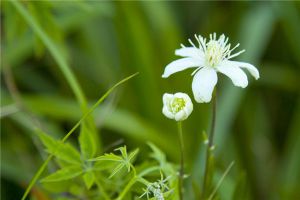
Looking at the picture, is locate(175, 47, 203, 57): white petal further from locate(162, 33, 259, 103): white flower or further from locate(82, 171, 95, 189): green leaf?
locate(82, 171, 95, 189): green leaf

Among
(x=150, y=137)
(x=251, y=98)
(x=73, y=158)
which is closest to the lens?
(x=73, y=158)

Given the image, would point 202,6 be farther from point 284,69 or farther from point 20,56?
point 20,56

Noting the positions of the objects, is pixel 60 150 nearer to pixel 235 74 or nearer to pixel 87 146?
pixel 87 146

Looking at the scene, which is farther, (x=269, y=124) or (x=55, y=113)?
(x=269, y=124)

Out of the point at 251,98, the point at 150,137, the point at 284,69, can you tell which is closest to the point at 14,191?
the point at 150,137

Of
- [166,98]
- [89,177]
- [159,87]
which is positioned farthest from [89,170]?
[159,87]

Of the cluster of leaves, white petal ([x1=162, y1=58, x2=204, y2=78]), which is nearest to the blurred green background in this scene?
the cluster of leaves
